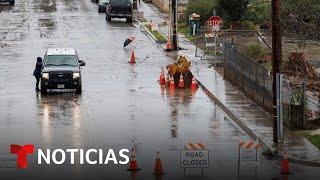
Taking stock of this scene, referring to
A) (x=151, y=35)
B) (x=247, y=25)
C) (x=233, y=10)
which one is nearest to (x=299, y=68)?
(x=247, y=25)

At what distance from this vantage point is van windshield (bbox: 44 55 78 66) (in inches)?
1504

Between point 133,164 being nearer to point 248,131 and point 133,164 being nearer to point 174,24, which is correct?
point 248,131

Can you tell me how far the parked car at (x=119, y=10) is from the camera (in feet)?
239

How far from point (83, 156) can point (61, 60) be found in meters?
15.1

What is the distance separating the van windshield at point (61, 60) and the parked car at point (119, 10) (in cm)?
3446

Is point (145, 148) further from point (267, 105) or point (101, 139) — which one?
point (267, 105)

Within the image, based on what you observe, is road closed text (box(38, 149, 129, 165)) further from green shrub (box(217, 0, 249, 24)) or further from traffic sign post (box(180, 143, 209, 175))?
green shrub (box(217, 0, 249, 24))

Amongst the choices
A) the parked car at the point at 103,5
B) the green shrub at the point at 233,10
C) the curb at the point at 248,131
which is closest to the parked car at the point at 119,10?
the parked car at the point at 103,5

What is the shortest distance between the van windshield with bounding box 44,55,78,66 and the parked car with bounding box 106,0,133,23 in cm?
3446

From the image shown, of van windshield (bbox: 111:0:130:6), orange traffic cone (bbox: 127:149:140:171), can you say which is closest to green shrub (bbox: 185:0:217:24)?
van windshield (bbox: 111:0:130:6)

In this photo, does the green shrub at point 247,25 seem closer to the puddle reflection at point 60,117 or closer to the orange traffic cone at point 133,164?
the puddle reflection at point 60,117

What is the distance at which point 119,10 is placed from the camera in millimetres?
73188

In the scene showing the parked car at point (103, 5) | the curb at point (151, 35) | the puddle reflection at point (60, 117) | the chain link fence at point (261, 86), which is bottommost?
the puddle reflection at point (60, 117)

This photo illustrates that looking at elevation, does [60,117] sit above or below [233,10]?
below
